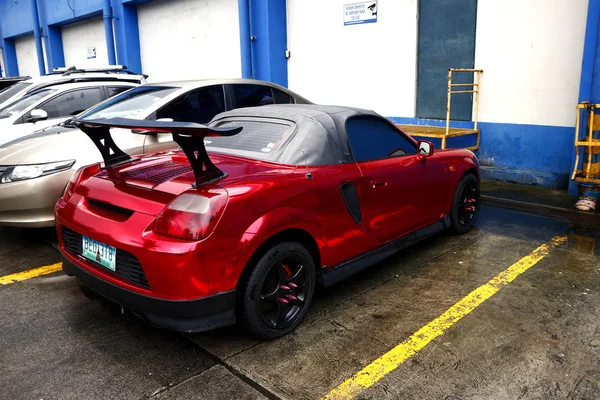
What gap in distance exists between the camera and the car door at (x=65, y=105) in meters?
6.60

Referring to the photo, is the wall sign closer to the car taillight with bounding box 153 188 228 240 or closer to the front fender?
the front fender

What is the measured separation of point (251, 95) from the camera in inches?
246

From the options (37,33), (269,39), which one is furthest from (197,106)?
(37,33)

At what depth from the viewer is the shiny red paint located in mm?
2732

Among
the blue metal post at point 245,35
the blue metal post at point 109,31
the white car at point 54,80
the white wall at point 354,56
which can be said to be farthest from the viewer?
the blue metal post at point 109,31

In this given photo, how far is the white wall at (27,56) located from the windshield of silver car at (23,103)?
1590 centimetres

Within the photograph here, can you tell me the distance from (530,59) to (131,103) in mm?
5658

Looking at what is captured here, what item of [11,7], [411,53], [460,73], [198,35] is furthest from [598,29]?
[11,7]

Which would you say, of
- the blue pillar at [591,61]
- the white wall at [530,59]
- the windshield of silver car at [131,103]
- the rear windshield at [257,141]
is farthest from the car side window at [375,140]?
the white wall at [530,59]

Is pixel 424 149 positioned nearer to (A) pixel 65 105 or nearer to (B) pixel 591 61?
(B) pixel 591 61

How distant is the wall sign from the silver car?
3.98 m

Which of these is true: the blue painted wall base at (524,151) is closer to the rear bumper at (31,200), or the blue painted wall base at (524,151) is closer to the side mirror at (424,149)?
the side mirror at (424,149)

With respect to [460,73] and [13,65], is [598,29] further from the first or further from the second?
[13,65]

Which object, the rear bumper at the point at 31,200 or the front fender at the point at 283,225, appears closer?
the front fender at the point at 283,225
